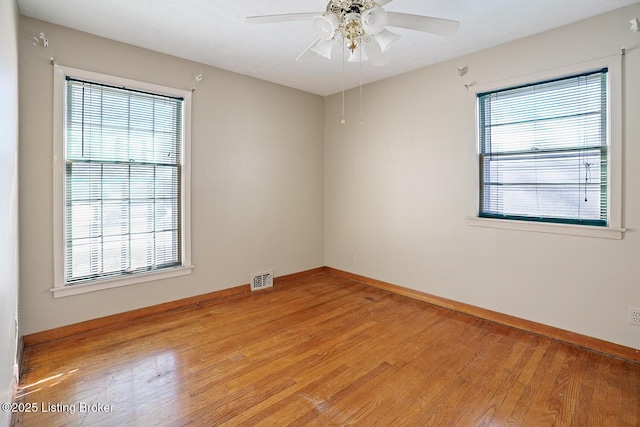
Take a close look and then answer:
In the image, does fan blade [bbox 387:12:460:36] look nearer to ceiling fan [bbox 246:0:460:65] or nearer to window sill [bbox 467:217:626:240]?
ceiling fan [bbox 246:0:460:65]

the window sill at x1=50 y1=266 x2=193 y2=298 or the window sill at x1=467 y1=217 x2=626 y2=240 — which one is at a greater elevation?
the window sill at x1=467 y1=217 x2=626 y2=240

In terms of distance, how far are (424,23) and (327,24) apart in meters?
0.58

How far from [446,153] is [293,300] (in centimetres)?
239

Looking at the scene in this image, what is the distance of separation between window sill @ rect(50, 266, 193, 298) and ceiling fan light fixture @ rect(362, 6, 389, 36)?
294 centimetres

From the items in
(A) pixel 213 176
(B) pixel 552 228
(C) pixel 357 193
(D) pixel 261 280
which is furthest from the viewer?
(C) pixel 357 193

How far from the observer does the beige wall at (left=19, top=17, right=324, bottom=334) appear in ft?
8.82

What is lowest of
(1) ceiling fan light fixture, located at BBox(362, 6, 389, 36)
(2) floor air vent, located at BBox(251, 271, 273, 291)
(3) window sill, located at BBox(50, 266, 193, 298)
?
(2) floor air vent, located at BBox(251, 271, 273, 291)

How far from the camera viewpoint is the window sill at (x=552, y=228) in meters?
2.60

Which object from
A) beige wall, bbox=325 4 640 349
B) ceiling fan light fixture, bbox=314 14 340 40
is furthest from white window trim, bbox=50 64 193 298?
beige wall, bbox=325 4 640 349

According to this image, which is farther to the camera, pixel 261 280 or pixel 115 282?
pixel 261 280

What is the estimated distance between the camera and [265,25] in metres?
2.78

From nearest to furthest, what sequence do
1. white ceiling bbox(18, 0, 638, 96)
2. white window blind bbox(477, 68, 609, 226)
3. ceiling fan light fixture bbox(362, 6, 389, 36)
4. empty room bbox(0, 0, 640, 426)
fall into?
ceiling fan light fixture bbox(362, 6, 389, 36) < empty room bbox(0, 0, 640, 426) < white ceiling bbox(18, 0, 638, 96) < white window blind bbox(477, 68, 609, 226)

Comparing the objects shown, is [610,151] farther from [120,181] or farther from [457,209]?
[120,181]

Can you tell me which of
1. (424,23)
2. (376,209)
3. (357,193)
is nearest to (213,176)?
(357,193)
